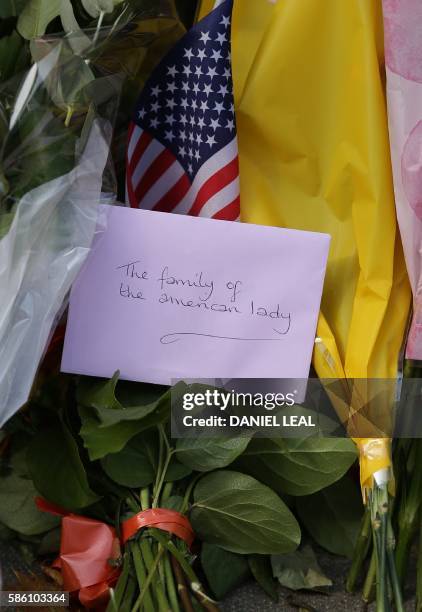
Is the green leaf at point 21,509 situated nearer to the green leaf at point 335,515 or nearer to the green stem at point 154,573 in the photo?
the green stem at point 154,573

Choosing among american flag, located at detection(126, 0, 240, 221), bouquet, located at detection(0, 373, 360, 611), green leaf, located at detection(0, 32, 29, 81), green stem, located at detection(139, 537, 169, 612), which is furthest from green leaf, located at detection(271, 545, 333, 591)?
green leaf, located at detection(0, 32, 29, 81)

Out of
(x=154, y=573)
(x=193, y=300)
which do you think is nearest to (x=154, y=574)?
(x=154, y=573)

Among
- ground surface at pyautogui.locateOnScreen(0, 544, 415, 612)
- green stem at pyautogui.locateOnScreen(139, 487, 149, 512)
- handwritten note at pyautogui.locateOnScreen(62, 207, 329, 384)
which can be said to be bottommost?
ground surface at pyautogui.locateOnScreen(0, 544, 415, 612)

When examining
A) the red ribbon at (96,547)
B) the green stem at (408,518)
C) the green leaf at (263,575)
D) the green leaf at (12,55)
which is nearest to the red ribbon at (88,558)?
the red ribbon at (96,547)

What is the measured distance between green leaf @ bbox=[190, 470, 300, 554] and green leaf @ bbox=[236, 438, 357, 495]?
31 millimetres

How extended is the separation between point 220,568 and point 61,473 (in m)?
0.14

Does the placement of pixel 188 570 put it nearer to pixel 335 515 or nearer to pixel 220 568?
pixel 220 568

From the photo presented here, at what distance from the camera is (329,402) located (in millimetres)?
687

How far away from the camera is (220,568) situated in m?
0.63

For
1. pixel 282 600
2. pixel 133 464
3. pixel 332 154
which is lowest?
pixel 282 600

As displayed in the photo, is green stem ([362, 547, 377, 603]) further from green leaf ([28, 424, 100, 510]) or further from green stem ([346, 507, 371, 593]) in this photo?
green leaf ([28, 424, 100, 510])

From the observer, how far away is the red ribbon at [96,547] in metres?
0.61

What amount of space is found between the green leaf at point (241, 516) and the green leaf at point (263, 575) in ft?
0.08

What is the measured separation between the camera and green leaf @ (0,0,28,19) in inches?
23.3
